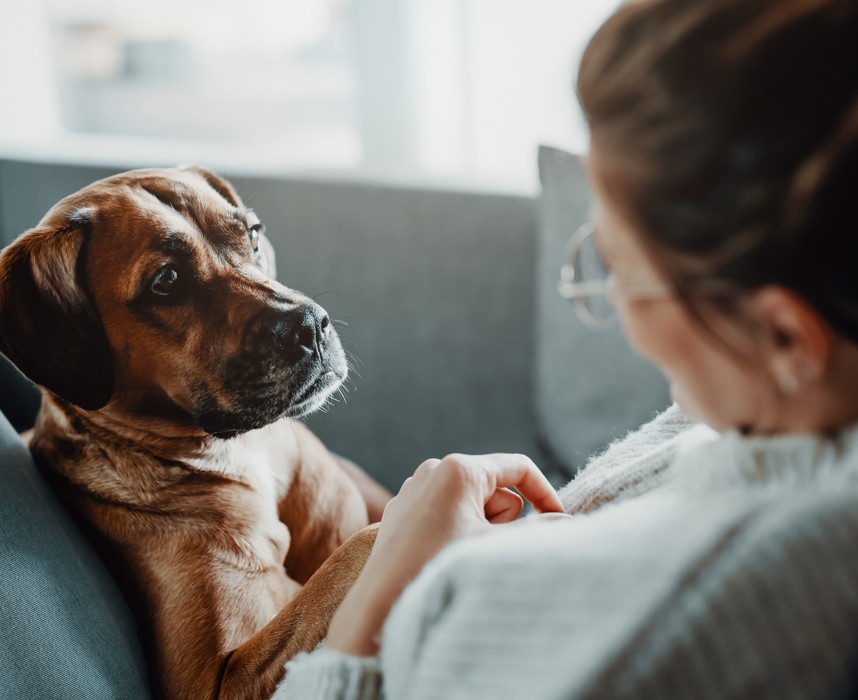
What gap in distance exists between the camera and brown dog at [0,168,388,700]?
0.82 meters

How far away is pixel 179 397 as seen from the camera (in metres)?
0.87

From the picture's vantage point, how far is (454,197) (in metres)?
1.54

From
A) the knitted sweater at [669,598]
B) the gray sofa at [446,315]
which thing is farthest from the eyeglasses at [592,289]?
the gray sofa at [446,315]

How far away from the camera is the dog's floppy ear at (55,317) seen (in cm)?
81

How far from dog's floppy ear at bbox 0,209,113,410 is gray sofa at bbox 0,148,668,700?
1.55ft

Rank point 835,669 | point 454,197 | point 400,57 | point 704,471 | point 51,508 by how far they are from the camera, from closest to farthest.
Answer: point 835,669
point 704,471
point 51,508
point 454,197
point 400,57

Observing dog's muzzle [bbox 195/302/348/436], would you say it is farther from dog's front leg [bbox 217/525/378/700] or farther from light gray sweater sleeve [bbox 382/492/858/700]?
light gray sweater sleeve [bbox 382/492/858/700]

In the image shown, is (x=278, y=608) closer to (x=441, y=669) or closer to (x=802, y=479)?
(x=441, y=669)

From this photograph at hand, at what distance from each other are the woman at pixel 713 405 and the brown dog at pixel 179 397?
13.5 inches

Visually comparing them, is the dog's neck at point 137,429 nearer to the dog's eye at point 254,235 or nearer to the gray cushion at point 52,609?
the gray cushion at point 52,609

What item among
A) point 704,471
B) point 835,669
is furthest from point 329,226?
point 835,669

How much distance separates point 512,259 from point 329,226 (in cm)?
40

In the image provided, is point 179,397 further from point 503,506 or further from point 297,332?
point 503,506

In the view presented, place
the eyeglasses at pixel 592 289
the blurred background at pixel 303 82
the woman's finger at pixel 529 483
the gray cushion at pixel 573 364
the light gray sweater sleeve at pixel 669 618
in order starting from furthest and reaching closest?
the blurred background at pixel 303 82 < the gray cushion at pixel 573 364 < the woman's finger at pixel 529 483 < the eyeglasses at pixel 592 289 < the light gray sweater sleeve at pixel 669 618
